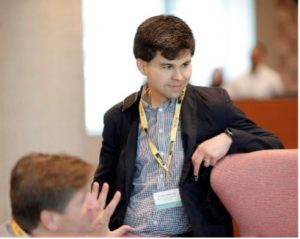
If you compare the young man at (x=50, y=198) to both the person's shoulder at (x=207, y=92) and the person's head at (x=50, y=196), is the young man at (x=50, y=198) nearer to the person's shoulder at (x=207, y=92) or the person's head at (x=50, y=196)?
the person's head at (x=50, y=196)

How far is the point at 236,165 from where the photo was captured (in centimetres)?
194

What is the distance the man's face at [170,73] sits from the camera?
1974mm

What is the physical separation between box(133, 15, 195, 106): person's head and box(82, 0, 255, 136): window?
132 inches

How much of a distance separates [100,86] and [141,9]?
153cm

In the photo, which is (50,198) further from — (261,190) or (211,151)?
(261,190)

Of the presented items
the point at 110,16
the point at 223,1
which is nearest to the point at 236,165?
the point at 110,16

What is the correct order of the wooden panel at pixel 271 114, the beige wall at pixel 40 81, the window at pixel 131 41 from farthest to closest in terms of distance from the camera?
the window at pixel 131 41, the beige wall at pixel 40 81, the wooden panel at pixel 271 114

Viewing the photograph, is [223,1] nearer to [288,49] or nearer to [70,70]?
[288,49]

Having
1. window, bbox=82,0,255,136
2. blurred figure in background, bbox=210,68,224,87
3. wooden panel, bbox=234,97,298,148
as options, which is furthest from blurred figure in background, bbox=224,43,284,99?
wooden panel, bbox=234,97,298,148

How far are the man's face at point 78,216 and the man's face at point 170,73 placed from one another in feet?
1.68

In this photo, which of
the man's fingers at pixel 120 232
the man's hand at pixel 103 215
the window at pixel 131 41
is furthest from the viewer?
the window at pixel 131 41

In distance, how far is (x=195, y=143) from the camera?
199cm

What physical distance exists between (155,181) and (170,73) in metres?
0.36

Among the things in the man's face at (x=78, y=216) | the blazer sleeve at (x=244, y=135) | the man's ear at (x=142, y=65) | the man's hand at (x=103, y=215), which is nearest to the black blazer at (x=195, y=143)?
the blazer sleeve at (x=244, y=135)
